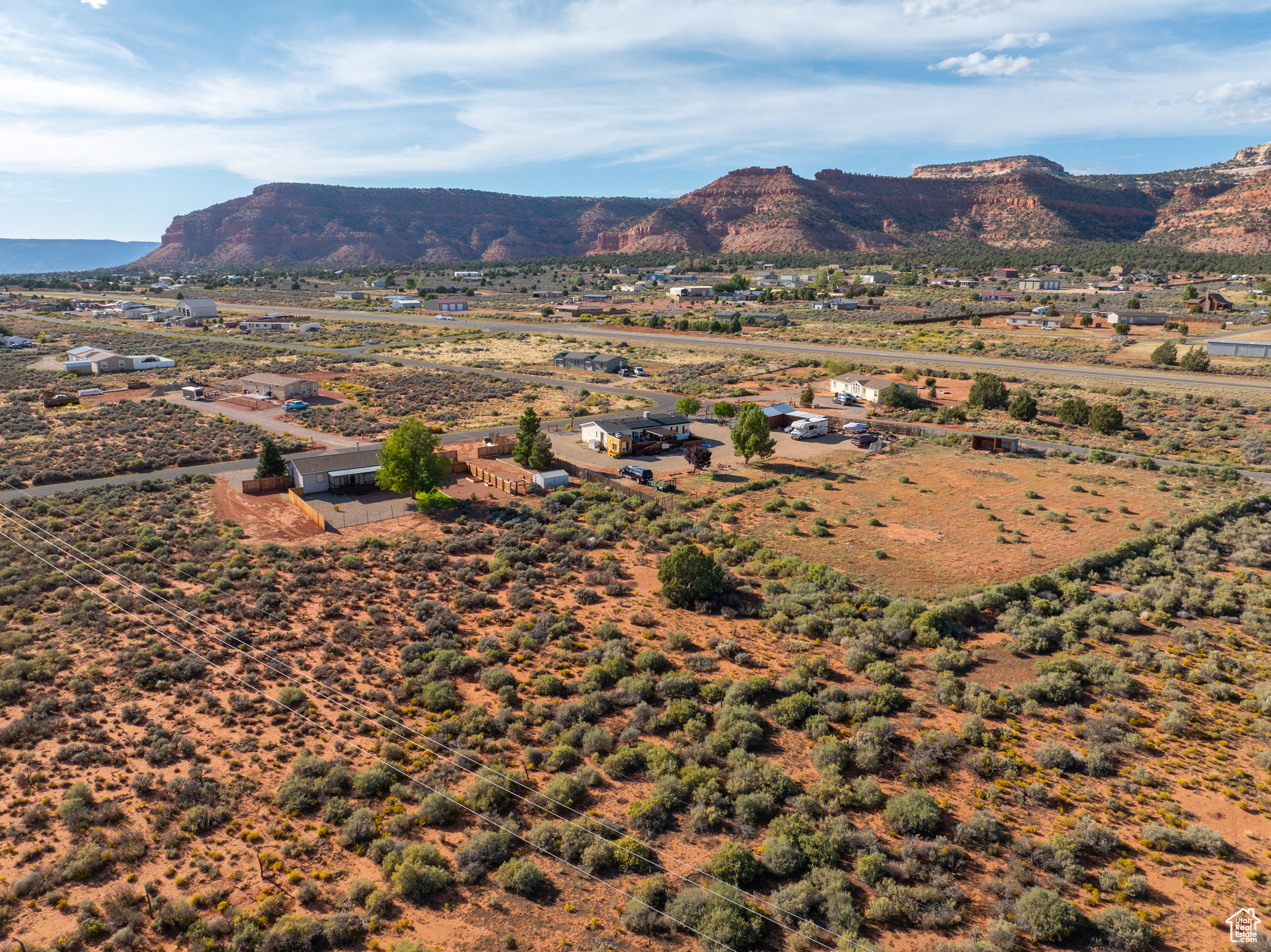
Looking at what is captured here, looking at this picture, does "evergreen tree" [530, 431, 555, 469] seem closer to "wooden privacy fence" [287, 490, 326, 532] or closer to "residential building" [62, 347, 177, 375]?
"wooden privacy fence" [287, 490, 326, 532]

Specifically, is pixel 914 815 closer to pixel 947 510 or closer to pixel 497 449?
pixel 947 510

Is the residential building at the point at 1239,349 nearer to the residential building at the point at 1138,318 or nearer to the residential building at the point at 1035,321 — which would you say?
the residential building at the point at 1138,318

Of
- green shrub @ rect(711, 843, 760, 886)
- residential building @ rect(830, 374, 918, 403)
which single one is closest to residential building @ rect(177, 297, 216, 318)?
residential building @ rect(830, 374, 918, 403)

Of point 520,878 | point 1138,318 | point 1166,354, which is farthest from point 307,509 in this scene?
point 1138,318

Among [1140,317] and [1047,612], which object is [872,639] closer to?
[1047,612]

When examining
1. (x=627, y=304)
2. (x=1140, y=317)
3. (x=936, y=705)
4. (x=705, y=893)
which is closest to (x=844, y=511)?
(x=936, y=705)
